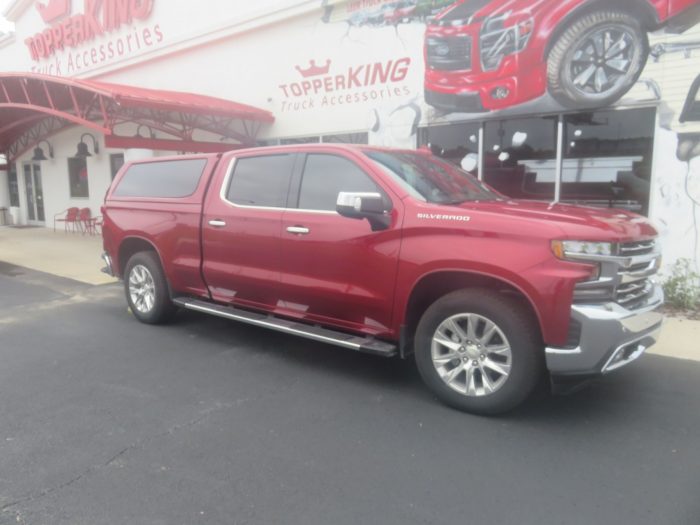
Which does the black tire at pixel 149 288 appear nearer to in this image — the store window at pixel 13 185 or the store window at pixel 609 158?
the store window at pixel 609 158

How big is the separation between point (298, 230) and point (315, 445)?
6.14ft

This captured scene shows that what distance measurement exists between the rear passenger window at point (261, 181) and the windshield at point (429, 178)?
852 mm

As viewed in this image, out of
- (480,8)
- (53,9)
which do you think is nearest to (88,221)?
(53,9)

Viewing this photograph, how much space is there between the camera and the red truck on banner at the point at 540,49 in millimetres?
7430

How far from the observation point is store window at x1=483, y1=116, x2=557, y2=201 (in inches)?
328

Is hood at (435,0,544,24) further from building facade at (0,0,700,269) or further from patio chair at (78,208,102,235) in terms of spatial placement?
patio chair at (78,208,102,235)

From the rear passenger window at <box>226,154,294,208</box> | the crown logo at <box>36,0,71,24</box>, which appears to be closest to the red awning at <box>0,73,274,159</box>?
the crown logo at <box>36,0,71,24</box>

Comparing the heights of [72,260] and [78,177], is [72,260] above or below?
below

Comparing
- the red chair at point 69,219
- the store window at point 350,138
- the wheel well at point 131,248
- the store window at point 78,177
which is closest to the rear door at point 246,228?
the wheel well at point 131,248

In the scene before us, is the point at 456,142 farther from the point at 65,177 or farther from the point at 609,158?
the point at 65,177

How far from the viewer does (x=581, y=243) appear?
338 cm

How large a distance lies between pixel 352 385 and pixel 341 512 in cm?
171

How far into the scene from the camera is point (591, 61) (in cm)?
777

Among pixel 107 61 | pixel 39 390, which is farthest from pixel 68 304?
pixel 107 61
